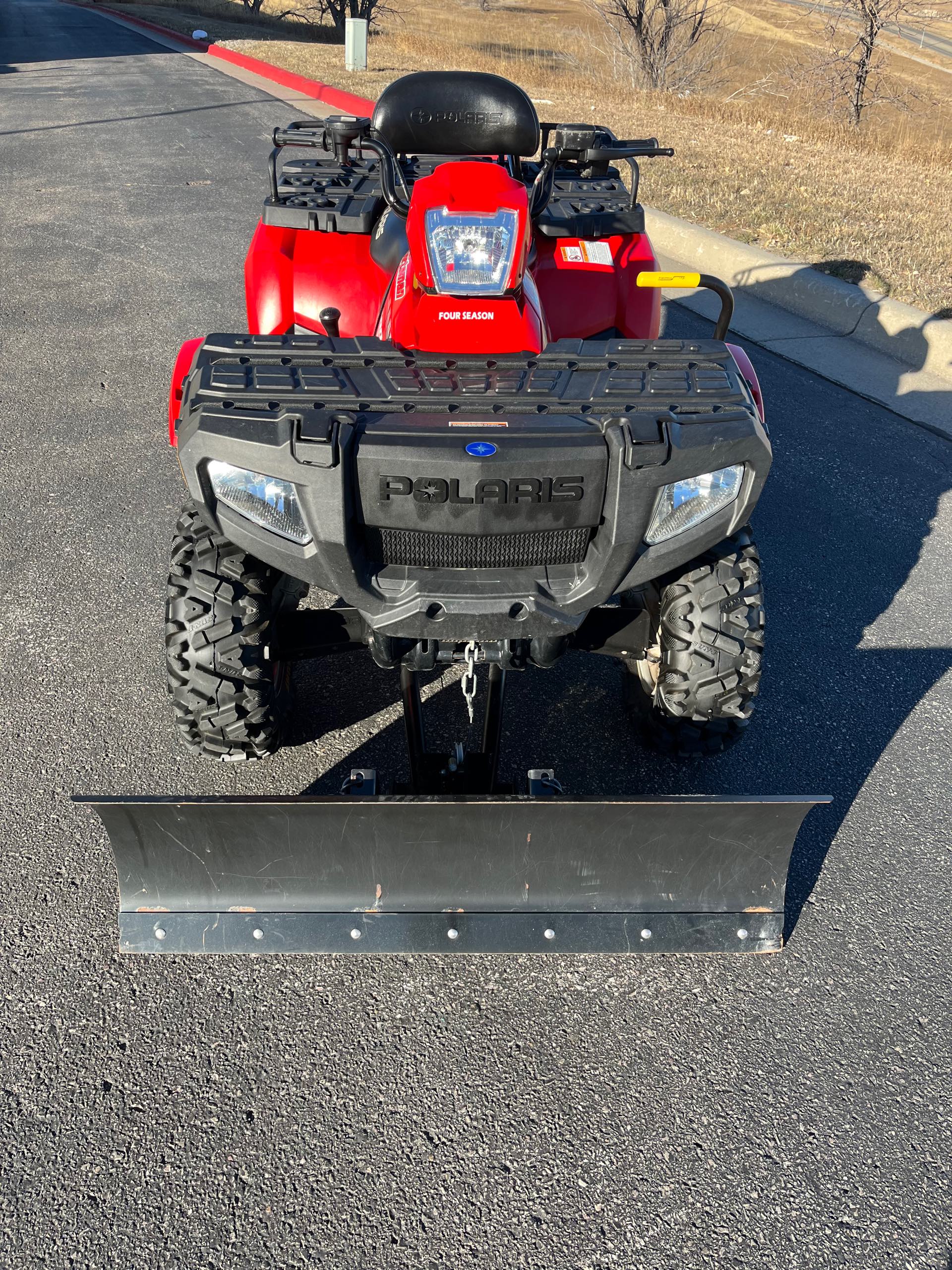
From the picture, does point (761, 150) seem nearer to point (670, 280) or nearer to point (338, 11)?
point (670, 280)

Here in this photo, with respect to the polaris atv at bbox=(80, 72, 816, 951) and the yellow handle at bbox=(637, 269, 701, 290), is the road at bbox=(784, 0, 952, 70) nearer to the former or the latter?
the yellow handle at bbox=(637, 269, 701, 290)

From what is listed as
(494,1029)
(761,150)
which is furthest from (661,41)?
(494,1029)

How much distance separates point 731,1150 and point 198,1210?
1.11 metres

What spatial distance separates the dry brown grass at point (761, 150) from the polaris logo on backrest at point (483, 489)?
556 cm

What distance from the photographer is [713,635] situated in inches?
112

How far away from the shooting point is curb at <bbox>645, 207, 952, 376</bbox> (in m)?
6.61

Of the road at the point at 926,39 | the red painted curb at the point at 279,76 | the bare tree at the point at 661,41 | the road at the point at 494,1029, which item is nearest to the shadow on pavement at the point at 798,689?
the road at the point at 494,1029

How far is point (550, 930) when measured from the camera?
2.61 meters

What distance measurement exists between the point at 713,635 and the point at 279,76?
18511 mm

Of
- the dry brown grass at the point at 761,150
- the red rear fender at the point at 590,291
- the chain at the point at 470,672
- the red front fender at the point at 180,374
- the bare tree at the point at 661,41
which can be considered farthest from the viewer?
the bare tree at the point at 661,41

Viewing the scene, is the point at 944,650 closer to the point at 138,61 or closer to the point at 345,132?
the point at 345,132

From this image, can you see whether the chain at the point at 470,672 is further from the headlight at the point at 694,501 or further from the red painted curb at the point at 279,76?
the red painted curb at the point at 279,76

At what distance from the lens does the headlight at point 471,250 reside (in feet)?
9.95

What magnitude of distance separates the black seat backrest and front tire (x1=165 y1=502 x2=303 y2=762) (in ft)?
5.65
